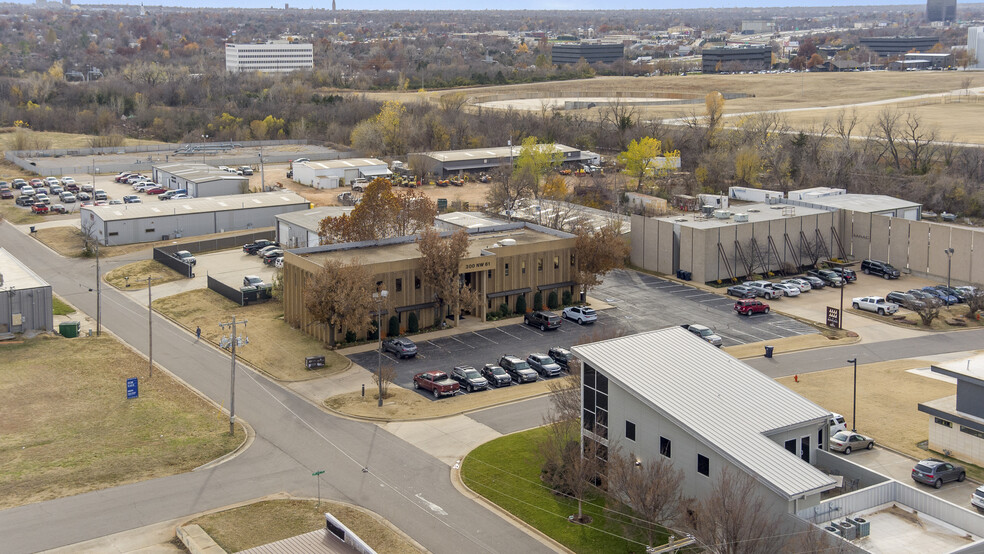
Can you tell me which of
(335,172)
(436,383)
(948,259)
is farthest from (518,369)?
(335,172)

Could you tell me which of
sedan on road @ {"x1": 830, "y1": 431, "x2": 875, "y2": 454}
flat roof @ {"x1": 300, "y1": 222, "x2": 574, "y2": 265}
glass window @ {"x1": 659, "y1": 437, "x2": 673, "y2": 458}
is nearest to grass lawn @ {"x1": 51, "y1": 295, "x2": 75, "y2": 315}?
flat roof @ {"x1": 300, "y1": 222, "x2": 574, "y2": 265}

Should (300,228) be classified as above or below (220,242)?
above

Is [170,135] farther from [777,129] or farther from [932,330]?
[932,330]

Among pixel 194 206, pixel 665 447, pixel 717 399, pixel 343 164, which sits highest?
pixel 343 164

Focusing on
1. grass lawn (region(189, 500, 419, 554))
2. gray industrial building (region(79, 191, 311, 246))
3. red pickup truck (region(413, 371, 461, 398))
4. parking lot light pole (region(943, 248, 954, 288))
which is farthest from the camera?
gray industrial building (region(79, 191, 311, 246))

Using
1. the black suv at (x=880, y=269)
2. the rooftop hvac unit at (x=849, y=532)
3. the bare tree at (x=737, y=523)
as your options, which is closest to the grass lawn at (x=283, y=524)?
the bare tree at (x=737, y=523)

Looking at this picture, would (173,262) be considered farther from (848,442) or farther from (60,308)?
(848,442)

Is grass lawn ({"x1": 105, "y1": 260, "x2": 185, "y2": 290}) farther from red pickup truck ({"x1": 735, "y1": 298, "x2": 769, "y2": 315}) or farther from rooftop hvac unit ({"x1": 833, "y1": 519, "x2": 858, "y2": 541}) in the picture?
rooftop hvac unit ({"x1": 833, "y1": 519, "x2": 858, "y2": 541})

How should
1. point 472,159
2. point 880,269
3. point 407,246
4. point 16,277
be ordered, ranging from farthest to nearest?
point 472,159 < point 880,269 < point 407,246 < point 16,277
